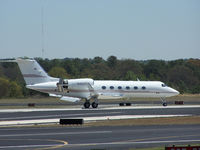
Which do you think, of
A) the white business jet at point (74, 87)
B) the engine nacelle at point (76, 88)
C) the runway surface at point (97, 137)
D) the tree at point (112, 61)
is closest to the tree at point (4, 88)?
the white business jet at point (74, 87)

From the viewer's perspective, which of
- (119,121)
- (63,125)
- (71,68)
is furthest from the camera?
(71,68)

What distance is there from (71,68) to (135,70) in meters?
16.7

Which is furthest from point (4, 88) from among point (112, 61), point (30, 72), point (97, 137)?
point (97, 137)

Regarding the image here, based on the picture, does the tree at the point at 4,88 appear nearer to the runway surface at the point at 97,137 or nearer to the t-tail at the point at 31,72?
the t-tail at the point at 31,72

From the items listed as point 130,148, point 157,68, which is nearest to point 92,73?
point 157,68

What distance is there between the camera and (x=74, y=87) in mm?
61688

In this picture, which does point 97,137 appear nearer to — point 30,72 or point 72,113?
point 72,113

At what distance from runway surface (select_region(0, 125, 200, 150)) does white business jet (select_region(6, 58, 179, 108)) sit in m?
25.3

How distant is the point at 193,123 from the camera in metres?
37.7

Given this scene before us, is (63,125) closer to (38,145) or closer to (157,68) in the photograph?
(38,145)

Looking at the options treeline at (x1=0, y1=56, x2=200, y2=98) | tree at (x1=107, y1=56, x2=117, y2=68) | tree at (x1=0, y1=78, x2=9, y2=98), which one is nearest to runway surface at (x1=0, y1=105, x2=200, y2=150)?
tree at (x1=0, y1=78, x2=9, y2=98)

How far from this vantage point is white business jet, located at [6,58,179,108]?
61.0 metres

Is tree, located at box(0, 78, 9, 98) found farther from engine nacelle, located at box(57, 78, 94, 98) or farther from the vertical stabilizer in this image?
engine nacelle, located at box(57, 78, 94, 98)

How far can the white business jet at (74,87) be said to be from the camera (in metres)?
61.0
